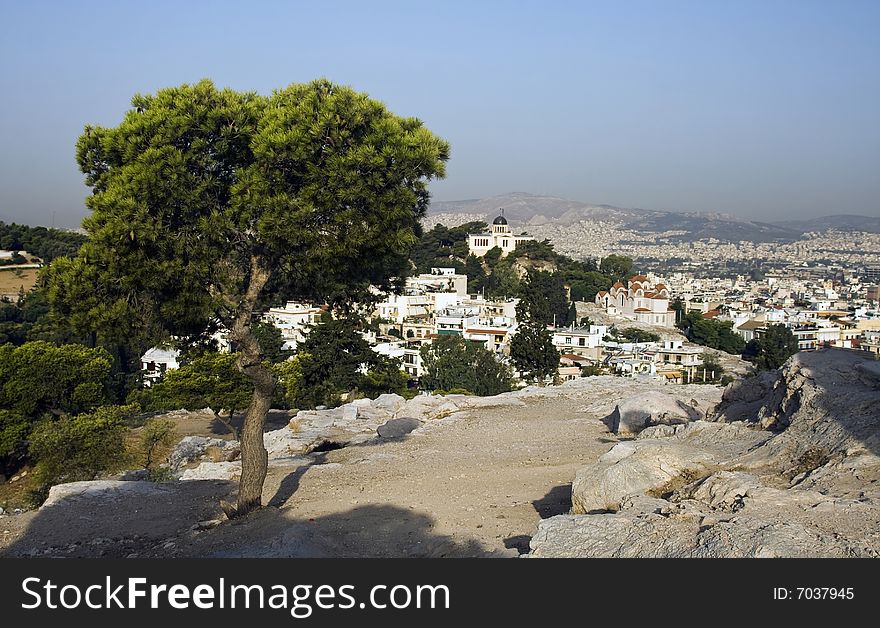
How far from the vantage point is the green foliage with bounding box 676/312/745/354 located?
251 ft

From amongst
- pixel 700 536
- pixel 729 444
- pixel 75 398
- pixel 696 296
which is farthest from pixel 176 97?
pixel 696 296

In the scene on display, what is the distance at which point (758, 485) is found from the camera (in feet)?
25.2

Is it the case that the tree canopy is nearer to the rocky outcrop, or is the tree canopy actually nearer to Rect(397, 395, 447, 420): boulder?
the rocky outcrop

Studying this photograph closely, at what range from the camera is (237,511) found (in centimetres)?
1000

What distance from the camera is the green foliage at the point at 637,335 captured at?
7600 centimetres

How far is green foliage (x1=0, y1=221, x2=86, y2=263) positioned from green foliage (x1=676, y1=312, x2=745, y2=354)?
62.4m

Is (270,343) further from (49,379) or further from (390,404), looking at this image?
(390,404)

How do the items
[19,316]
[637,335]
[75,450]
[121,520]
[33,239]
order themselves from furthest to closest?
[33,239] < [637,335] < [19,316] < [75,450] < [121,520]

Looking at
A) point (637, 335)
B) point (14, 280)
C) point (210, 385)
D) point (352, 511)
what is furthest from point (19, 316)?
point (352, 511)

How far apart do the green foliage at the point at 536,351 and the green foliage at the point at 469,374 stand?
1309 mm

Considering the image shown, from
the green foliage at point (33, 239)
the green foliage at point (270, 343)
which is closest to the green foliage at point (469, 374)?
the green foliage at point (270, 343)

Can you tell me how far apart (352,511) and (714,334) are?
7434 cm

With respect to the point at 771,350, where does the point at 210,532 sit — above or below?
above

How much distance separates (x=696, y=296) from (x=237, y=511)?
128 m
